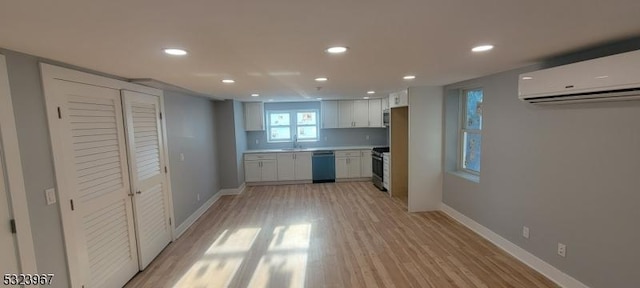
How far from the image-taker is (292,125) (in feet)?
24.0

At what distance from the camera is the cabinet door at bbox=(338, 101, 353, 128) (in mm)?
7012

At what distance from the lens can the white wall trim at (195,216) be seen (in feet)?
13.0

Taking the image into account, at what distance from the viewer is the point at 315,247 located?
346cm

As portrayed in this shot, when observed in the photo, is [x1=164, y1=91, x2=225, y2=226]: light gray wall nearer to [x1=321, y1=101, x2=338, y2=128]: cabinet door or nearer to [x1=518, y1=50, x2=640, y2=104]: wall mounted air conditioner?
[x1=321, y1=101, x2=338, y2=128]: cabinet door

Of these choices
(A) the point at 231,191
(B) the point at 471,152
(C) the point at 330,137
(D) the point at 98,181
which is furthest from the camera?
(C) the point at 330,137

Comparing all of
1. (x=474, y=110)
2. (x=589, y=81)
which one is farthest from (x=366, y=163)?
(x=589, y=81)

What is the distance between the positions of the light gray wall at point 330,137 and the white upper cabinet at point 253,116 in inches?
13.3

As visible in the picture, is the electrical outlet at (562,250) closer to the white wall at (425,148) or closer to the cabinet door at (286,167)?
the white wall at (425,148)

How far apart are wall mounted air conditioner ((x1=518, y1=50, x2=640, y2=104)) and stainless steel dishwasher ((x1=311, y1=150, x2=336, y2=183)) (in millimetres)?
4673

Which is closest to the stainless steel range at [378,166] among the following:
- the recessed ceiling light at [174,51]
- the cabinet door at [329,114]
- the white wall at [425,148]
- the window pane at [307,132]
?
the cabinet door at [329,114]

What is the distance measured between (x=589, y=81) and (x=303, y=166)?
18.0 feet

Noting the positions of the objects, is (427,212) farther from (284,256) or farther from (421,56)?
(421,56)

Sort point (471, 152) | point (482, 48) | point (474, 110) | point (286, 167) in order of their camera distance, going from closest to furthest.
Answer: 1. point (482, 48)
2. point (474, 110)
3. point (471, 152)
4. point (286, 167)

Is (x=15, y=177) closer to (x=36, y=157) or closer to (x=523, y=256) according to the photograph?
(x=36, y=157)
